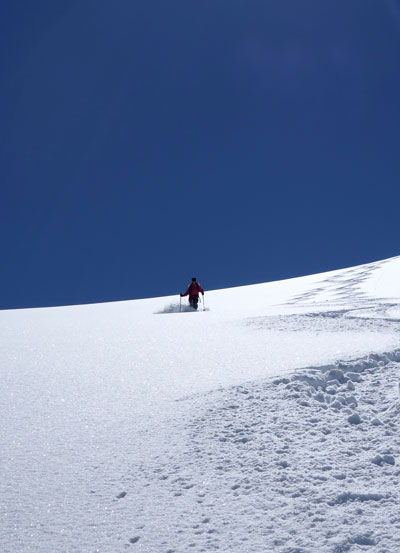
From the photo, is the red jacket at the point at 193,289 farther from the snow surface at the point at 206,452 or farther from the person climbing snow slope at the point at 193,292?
the snow surface at the point at 206,452

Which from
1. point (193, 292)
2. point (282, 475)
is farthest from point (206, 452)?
point (193, 292)

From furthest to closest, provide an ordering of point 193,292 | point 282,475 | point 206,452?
point 193,292
point 206,452
point 282,475

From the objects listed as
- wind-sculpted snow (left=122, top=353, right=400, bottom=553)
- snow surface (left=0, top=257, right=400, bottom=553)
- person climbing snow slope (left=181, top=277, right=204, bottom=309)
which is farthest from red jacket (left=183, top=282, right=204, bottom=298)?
wind-sculpted snow (left=122, top=353, right=400, bottom=553)

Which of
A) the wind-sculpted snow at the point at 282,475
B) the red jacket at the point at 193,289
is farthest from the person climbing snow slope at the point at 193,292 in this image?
the wind-sculpted snow at the point at 282,475

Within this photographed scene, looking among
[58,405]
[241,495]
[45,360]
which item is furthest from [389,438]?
[45,360]

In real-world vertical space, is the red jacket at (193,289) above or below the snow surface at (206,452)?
above

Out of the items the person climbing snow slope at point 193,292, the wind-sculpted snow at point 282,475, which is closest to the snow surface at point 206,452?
the wind-sculpted snow at point 282,475

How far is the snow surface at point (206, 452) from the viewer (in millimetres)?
2287

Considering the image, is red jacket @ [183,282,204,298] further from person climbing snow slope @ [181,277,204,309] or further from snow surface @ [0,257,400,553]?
snow surface @ [0,257,400,553]

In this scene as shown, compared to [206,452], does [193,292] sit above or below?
above

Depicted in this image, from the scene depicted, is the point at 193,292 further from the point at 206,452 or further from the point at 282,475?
the point at 282,475

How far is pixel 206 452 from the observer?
3061 mm

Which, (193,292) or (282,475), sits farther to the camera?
(193,292)

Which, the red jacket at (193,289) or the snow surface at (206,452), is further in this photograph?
the red jacket at (193,289)
